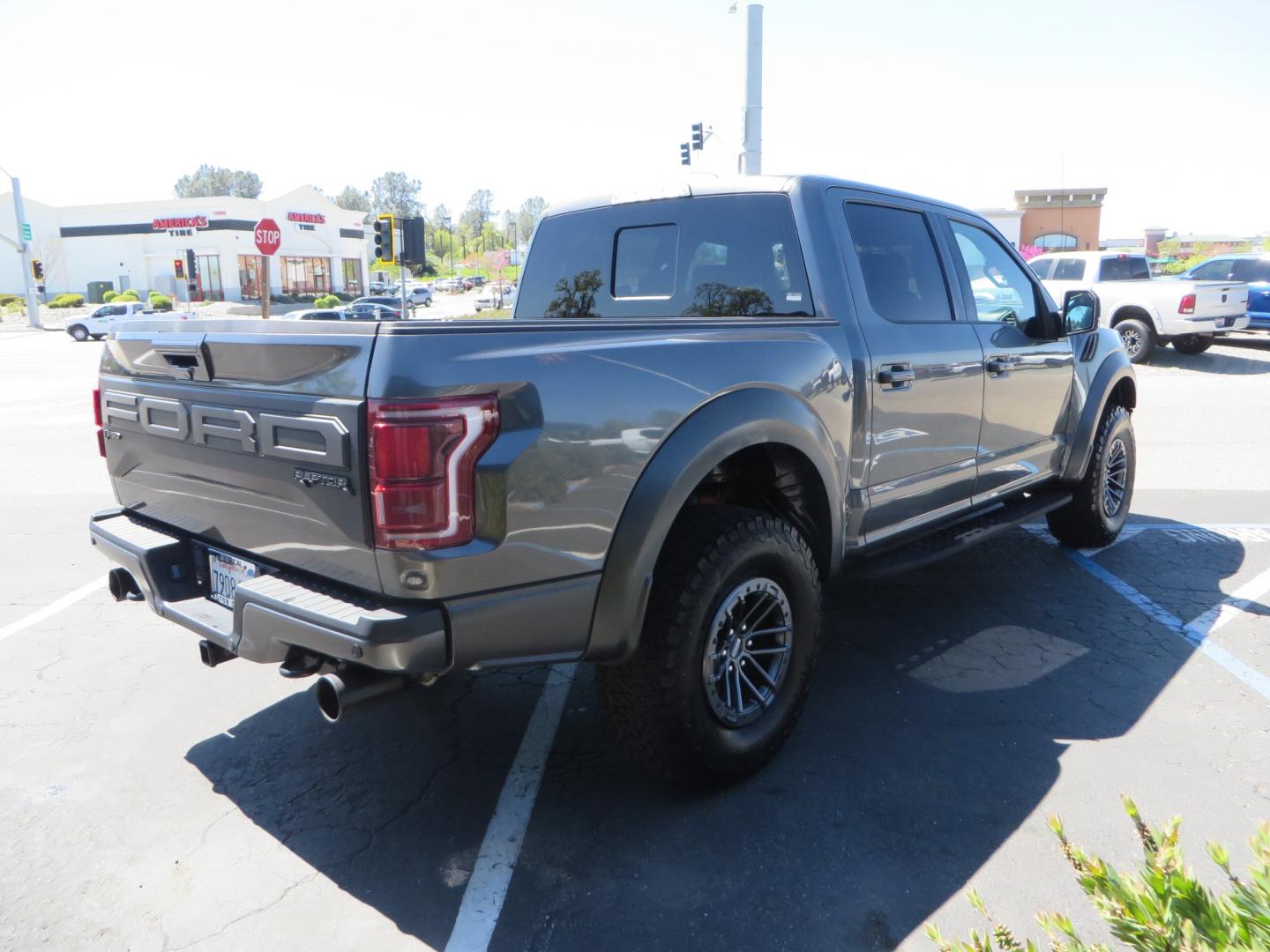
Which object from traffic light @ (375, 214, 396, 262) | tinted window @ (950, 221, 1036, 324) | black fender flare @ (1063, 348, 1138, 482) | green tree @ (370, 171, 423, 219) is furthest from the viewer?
green tree @ (370, 171, 423, 219)

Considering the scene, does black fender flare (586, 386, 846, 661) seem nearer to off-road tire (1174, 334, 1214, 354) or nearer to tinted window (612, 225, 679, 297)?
tinted window (612, 225, 679, 297)

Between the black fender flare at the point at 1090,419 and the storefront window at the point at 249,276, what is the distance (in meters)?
62.6

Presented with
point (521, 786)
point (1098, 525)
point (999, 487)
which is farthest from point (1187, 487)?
point (521, 786)

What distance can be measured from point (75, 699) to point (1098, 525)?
5467 millimetres

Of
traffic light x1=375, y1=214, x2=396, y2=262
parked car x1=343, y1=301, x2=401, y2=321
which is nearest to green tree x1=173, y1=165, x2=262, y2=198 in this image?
parked car x1=343, y1=301, x2=401, y2=321

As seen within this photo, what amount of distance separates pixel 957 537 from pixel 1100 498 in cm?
191

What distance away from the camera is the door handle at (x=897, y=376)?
3.72 m

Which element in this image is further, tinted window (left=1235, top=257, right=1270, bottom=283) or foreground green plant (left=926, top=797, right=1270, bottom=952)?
tinted window (left=1235, top=257, right=1270, bottom=283)

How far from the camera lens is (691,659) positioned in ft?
9.55

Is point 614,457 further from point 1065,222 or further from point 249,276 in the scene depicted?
point 249,276

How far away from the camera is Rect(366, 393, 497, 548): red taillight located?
231 centimetres

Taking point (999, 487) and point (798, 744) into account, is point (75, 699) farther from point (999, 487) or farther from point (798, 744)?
point (999, 487)

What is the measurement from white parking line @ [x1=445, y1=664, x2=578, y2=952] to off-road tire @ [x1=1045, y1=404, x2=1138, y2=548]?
136 inches

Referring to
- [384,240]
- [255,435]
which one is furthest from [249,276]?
[255,435]
